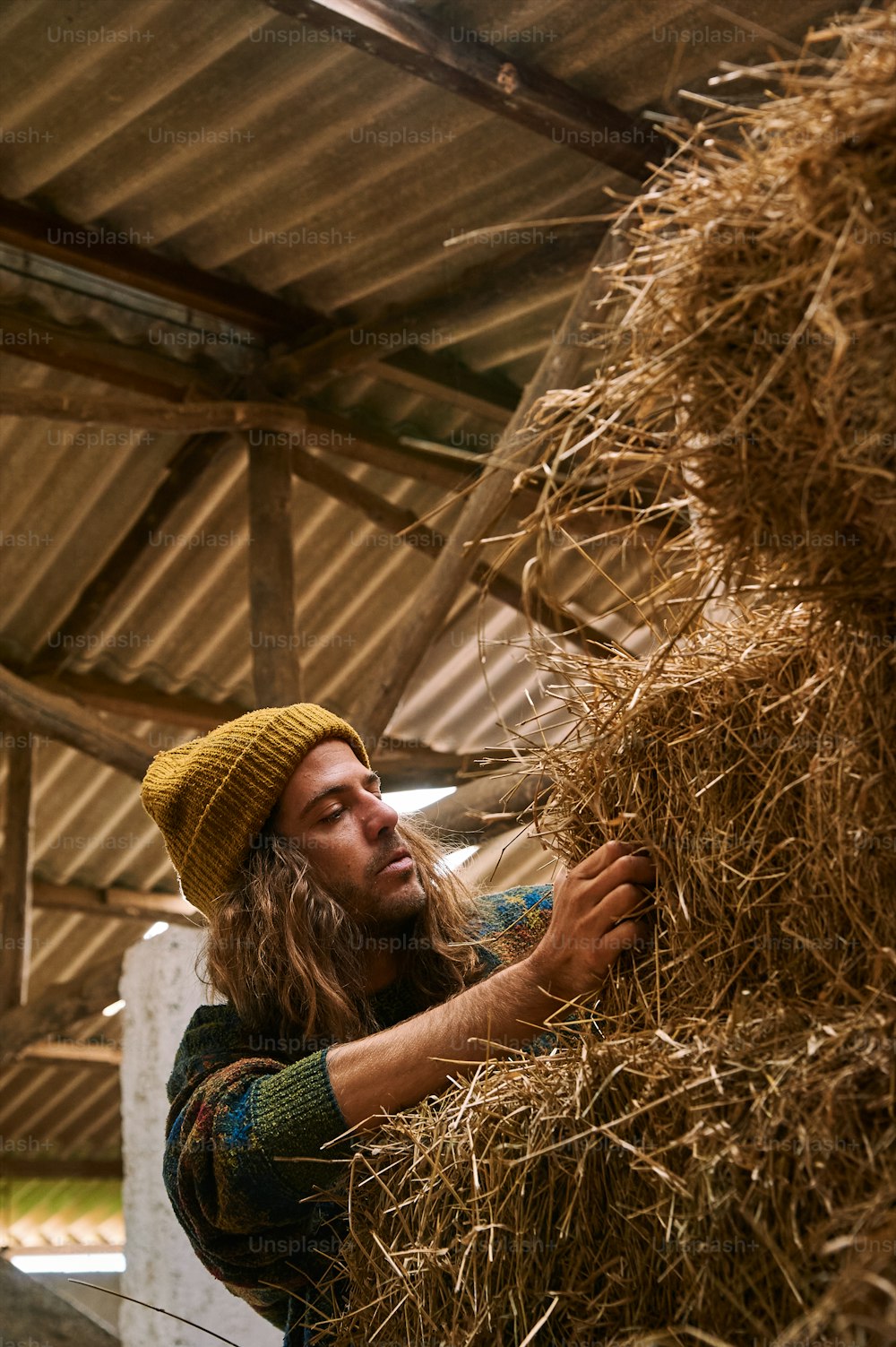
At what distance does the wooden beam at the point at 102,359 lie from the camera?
4645 millimetres

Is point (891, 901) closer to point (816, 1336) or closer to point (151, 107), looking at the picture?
point (816, 1336)

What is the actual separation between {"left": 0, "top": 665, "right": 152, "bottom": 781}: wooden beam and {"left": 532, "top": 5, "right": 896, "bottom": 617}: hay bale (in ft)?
10.1

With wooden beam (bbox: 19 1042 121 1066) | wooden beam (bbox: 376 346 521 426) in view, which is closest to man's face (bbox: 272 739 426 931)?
wooden beam (bbox: 376 346 521 426)

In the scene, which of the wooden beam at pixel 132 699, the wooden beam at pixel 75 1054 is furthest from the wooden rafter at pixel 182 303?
the wooden beam at pixel 75 1054

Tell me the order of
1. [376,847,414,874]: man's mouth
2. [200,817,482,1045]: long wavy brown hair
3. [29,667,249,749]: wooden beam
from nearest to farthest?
[200,817,482,1045]: long wavy brown hair
[376,847,414,874]: man's mouth
[29,667,249,749]: wooden beam

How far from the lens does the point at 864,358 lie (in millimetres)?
1194

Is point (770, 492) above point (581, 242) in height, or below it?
below

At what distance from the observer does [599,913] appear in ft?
5.34

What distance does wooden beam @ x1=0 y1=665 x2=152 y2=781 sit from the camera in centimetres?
425

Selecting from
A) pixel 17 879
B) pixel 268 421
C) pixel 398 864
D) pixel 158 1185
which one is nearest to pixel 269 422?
pixel 268 421

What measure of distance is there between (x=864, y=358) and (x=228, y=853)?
146cm

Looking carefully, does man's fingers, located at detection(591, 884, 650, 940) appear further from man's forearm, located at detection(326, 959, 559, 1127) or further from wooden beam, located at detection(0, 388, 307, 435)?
wooden beam, located at detection(0, 388, 307, 435)

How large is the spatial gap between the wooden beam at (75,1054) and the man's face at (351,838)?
6.60m

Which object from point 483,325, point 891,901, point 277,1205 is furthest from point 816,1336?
point 483,325
